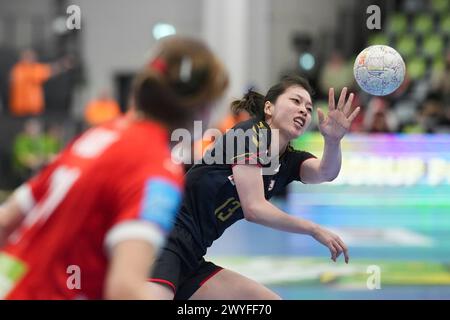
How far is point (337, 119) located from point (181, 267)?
92 cm

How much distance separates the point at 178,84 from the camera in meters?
1.96

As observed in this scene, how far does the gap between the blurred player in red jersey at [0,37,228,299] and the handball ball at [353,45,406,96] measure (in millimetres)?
1777

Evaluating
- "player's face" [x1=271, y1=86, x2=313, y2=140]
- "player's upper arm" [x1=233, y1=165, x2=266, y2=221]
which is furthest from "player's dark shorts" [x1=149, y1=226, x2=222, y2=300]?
"player's face" [x1=271, y1=86, x2=313, y2=140]

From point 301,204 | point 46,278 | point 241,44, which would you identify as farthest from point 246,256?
point 241,44

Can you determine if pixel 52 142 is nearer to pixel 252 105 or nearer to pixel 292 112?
pixel 252 105

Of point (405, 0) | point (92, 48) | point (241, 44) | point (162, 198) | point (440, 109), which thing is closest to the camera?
point (162, 198)

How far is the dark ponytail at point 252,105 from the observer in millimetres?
3604

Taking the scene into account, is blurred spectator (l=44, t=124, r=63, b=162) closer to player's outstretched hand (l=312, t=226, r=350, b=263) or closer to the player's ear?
the player's ear

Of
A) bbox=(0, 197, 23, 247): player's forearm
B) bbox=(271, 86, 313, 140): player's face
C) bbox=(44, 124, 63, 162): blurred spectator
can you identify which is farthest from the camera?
bbox=(44, 124, 63, 162): blurred spectator

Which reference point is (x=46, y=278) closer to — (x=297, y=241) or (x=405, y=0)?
(x=297, y=241)

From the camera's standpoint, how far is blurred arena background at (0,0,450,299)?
24.7ft

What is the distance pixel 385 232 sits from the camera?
9.01 m

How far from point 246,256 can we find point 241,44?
31.0 ft

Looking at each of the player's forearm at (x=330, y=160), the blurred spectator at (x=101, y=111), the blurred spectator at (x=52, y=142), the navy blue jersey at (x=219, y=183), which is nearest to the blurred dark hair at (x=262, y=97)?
the navy blue jersey at (x=219, y=183)
